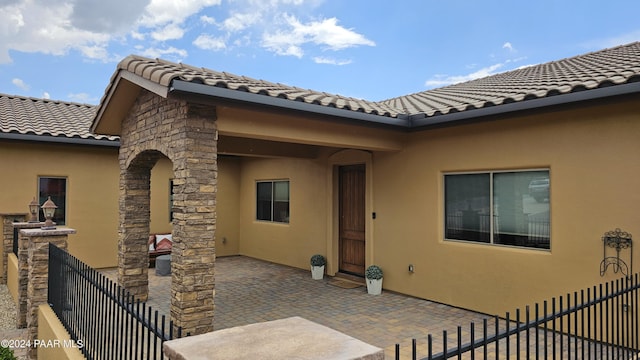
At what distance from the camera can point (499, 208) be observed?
256 inches

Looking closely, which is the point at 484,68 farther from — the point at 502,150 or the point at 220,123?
the point at 220,123

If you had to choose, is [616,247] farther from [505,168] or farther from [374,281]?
[374,281]

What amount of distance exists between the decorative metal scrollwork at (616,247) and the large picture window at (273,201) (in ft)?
24.9

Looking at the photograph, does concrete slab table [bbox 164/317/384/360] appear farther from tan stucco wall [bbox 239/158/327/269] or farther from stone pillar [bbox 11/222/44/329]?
tan stucco wall [bbox 239/158/327/269]

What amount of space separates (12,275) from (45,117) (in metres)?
4.78

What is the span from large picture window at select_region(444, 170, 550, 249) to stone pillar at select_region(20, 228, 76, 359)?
20.4 feet

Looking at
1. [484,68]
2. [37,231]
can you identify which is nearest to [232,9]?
[37,231]

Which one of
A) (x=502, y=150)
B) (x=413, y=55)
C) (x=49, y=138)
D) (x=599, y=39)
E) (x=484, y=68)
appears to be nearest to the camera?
(x=502, y=150)

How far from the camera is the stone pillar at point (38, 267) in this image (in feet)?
18.5

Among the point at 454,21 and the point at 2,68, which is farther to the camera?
the point at 2,68

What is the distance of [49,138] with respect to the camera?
9.17m

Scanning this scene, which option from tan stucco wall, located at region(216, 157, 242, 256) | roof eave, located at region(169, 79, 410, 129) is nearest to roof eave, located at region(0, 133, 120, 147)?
tan stucco wall, located at region(216, 157, 242, 256)

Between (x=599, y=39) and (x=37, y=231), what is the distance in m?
21.7

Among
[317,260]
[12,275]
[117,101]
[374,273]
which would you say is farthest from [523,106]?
[12,275]
